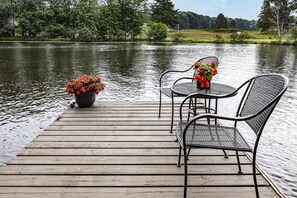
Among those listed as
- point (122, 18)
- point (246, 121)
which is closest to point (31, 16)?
point (122, 18)

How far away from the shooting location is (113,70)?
11273 mm

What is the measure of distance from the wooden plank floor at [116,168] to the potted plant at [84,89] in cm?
92

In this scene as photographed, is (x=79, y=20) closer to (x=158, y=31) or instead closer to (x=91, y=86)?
(x=158, y=31)

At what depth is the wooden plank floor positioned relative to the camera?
67.1 inches

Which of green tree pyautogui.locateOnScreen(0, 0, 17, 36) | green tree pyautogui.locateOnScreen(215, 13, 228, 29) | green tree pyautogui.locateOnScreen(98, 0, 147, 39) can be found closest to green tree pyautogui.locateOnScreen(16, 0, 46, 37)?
green tree pyautogui.locateOnScreen(0, 0, 17, 36)

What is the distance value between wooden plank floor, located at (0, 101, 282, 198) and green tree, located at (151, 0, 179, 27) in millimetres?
49437

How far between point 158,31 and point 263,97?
38766mm

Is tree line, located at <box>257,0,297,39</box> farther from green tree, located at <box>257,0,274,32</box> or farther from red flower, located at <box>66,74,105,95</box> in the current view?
red flower, located at <box>66,74,105,95</box>

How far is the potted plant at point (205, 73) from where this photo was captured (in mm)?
2477

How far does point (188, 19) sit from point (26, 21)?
48.3 metres

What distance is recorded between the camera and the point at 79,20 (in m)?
37.2

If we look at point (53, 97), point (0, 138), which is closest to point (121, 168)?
point (0, 138)

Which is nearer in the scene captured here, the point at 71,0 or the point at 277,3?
the point at 277,3

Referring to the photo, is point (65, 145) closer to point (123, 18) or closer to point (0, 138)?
point (0, 138)
